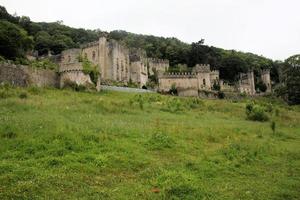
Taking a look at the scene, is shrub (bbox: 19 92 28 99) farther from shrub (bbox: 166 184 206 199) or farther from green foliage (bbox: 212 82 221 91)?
green foliage (bbox: 212 82 221 91)

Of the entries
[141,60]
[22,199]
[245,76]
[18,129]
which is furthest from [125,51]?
[22,199]

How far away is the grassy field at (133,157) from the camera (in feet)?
54.8

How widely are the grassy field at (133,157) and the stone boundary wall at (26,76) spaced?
30.6 feet

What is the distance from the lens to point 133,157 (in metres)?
20.7

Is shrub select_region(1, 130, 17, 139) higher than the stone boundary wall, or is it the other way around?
the stone boundary wall

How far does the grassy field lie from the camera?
54.8 feet

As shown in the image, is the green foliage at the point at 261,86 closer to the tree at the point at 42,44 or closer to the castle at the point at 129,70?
the castle at the point at 129,70

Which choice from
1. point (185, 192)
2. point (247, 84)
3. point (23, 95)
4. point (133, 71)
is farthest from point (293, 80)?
point (185, 192)

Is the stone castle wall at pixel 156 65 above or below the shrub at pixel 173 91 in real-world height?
above

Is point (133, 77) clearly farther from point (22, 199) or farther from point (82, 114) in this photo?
point (22, 199)

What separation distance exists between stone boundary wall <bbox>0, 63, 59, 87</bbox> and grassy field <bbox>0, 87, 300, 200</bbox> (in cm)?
934

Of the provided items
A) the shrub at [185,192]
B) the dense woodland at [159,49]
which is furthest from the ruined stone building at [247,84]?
the shrub at [185,192]

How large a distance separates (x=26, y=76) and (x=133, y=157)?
2713 centimetres

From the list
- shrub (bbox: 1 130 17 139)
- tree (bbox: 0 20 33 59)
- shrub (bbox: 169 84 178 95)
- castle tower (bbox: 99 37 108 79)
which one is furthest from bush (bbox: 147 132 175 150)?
castle tower (bbox: 99 37 108 79)
